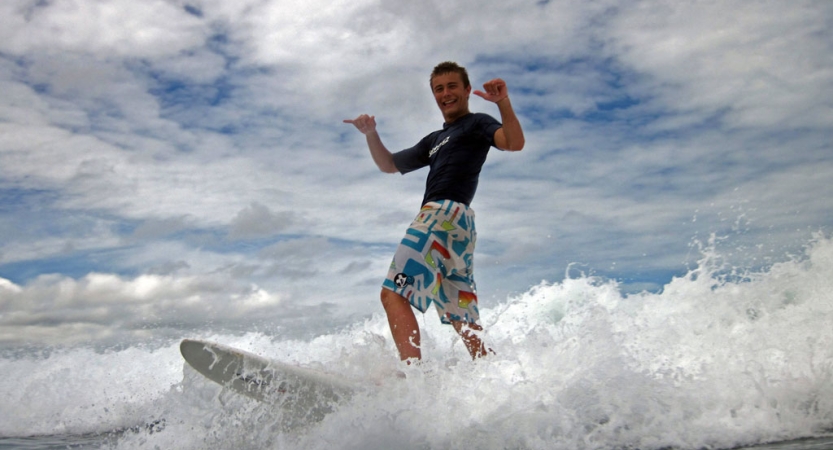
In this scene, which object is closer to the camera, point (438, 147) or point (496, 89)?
point (496, 89)

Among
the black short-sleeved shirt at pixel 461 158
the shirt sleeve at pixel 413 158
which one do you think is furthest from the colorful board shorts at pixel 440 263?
the shirt sleeve at pixel 413 158

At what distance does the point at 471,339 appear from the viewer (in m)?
3.80

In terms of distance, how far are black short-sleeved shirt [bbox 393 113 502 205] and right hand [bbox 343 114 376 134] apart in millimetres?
762

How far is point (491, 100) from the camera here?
360 cm

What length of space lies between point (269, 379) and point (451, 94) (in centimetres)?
221

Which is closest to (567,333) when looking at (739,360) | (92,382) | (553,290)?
(739,360)

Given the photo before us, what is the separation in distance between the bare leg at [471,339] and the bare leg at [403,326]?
417 mm

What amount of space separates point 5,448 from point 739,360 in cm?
594

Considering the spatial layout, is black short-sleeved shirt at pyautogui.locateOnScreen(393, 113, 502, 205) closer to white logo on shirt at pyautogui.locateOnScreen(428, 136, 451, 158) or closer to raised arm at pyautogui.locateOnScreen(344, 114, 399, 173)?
white logo on shirt at pyautogui.locateOnScreen(428, 136, 451, 158)

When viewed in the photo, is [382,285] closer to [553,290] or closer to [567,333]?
[567,333]

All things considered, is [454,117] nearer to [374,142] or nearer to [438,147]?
[438,147]

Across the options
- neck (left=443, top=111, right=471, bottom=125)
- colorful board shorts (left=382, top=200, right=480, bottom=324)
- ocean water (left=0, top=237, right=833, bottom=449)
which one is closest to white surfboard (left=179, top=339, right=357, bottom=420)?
ocean water (left=0, top=237, right=833, bottom=449)

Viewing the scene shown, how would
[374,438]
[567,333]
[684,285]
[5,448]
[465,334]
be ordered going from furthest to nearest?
[684,285], [5,448], [465,334], [567,333], [374,438]

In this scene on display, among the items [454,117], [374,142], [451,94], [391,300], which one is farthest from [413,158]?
[391,300]
